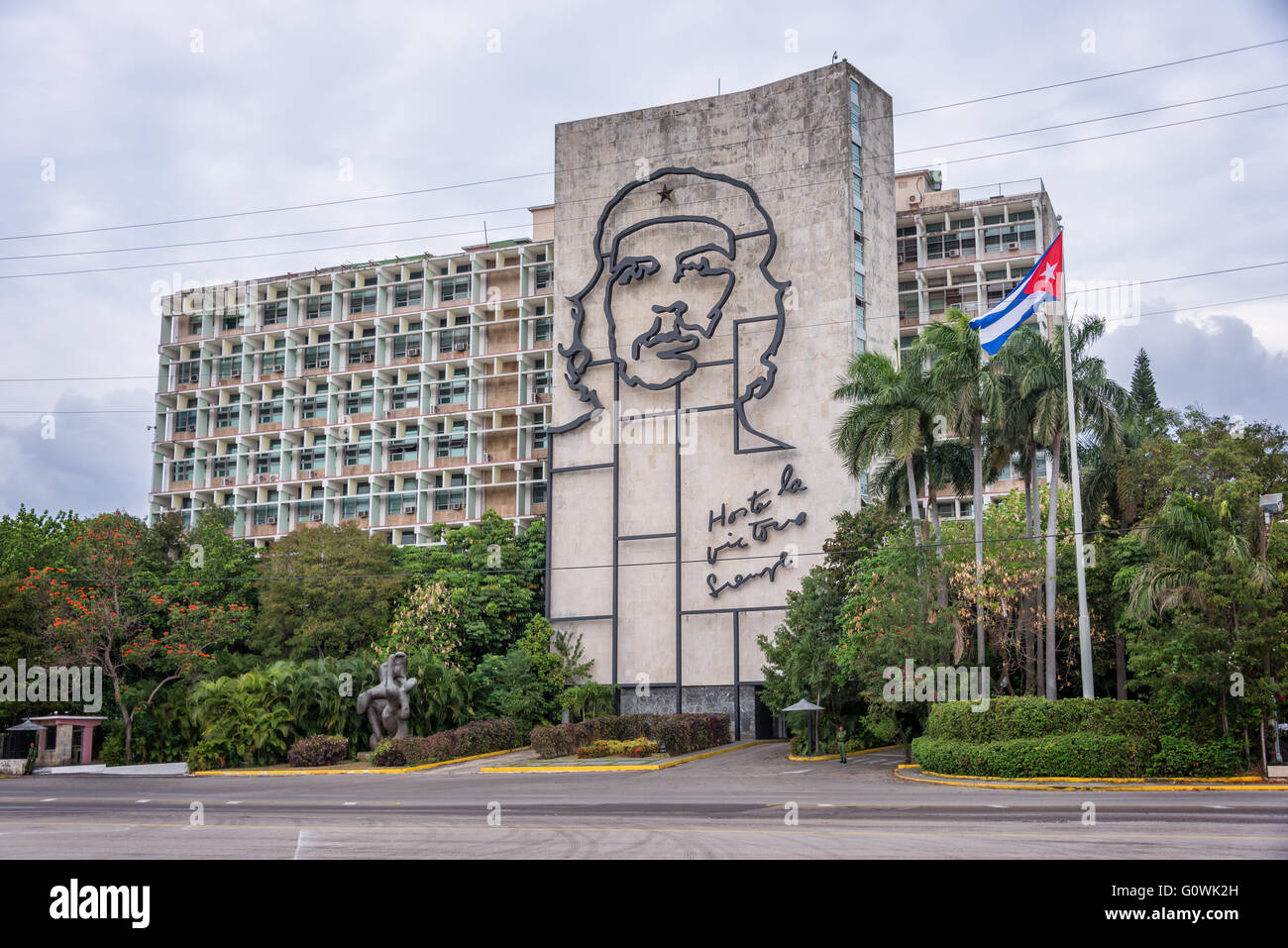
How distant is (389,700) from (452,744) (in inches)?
127

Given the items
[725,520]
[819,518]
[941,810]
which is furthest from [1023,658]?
[941,810]

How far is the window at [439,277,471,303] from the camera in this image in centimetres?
9888

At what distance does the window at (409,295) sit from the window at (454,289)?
82.5 inches

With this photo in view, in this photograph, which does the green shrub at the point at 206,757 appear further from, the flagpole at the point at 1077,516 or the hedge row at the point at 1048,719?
the flagpole at the point at 1077,516

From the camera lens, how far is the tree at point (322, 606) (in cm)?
5931

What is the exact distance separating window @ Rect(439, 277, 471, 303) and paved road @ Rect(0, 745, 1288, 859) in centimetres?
6615

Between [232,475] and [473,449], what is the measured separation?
23.2 m

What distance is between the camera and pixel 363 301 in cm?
10144

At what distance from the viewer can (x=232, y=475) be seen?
332 feet

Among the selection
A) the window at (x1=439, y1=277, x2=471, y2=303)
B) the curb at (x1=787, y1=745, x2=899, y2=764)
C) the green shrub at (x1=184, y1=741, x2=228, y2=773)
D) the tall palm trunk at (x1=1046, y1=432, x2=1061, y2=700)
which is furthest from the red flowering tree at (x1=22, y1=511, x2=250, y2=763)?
the window at (x1=439, y1=277, x2=471, y2=303)

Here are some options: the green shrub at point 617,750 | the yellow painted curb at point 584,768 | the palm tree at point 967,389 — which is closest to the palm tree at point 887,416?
the palm tree at point 967,389

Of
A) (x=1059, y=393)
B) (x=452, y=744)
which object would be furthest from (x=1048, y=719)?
(x=452, y=744)

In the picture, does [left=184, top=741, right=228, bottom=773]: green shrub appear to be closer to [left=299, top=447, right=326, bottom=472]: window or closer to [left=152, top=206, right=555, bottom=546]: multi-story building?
[left=152, top=206, right=555, bottom=546]: multi-story building
